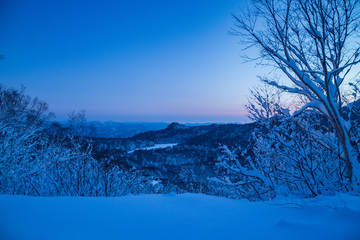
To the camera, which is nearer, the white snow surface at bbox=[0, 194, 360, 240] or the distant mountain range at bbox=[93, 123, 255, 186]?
the white snow surface at bbox=[0, 194, 360, 240]

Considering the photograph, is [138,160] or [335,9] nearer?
[335,9]

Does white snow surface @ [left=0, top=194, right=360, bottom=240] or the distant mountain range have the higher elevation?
white snow surface @ [left=0, top=194, right=360, bottom=240]

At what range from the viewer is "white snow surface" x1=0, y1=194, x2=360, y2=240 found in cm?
138

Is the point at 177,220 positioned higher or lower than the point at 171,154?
higher

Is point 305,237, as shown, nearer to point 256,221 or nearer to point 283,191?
point 256,221

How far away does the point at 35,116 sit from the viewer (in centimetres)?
1566

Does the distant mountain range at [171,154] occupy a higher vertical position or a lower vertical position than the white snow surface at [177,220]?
lower

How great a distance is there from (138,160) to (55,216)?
4647 centimetres

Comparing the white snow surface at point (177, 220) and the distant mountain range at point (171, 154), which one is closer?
Result: the white snow surface at point (177, 220)

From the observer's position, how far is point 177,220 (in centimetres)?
169

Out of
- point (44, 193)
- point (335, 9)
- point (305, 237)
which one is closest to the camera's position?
point (305, 237)

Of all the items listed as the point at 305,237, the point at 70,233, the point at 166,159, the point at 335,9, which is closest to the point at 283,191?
the point at 305,237

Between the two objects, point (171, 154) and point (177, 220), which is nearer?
point (177, 220)

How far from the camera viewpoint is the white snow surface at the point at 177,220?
1.38 m
